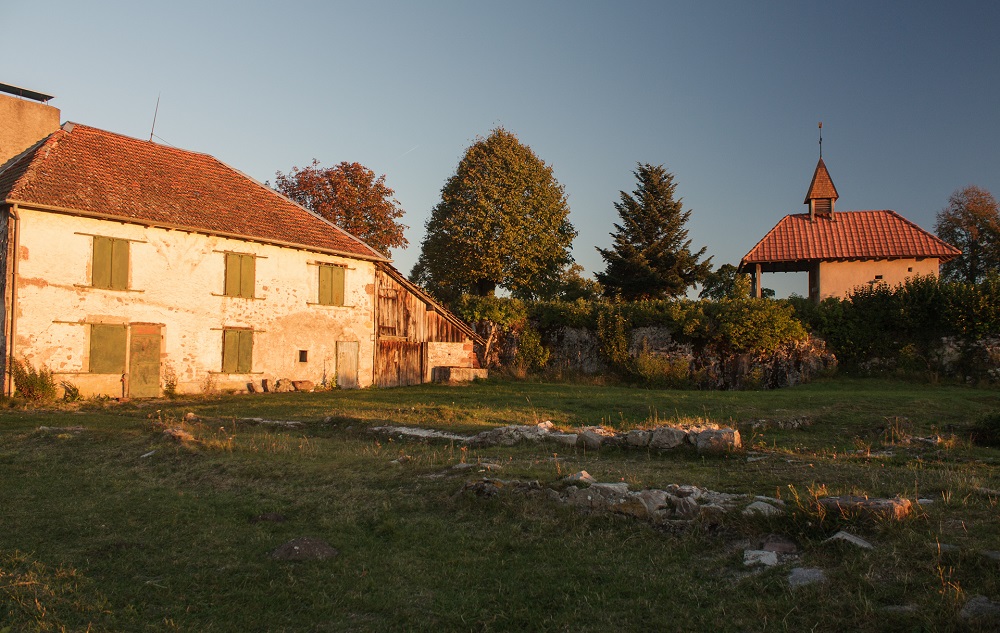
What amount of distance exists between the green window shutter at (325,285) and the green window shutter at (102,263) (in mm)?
7488

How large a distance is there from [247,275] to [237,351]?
2.74 metres

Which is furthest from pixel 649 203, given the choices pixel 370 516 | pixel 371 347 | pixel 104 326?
pixel 370 516

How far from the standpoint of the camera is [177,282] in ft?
76.4

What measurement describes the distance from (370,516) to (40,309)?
1773cm

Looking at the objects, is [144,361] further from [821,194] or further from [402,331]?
[821,194]

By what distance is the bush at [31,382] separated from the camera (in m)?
19.6

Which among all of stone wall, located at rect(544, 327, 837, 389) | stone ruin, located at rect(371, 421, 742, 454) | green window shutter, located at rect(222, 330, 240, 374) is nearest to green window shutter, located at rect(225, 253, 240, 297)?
green window shutter, located at rect(222, 330, 240, 374)

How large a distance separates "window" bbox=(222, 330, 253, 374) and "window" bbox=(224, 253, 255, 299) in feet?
4.49

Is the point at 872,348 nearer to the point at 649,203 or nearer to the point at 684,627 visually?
the point at 649,203

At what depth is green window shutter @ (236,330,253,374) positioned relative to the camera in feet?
81.1

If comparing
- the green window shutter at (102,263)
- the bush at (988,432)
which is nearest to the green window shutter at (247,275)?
the green window shutter at (102,263)

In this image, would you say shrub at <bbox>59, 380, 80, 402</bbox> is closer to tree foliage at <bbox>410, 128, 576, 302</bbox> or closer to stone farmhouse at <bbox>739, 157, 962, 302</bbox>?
tree foliage at <bbox>410, 128, 576, 302</bbox>

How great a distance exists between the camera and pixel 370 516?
296 inches

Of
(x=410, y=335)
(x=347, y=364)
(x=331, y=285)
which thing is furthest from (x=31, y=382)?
(x=410, y=335)
